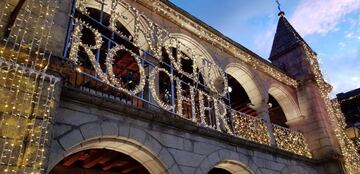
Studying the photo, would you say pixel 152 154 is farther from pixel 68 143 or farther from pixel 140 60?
pixel 140 60

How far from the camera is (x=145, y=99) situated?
23.4ft

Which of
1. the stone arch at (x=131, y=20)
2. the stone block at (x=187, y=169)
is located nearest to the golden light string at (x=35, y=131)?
the stone block at (x=187, y=169)

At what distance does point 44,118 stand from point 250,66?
25.6ft

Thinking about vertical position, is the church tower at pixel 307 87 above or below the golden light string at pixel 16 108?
above

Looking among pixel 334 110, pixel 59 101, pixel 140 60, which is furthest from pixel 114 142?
pixel 334 110

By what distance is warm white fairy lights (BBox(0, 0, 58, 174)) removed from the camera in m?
3.83

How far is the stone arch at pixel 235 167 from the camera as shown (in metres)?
7.59

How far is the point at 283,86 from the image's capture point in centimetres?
1189

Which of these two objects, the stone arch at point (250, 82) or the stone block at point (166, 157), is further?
the stone arch at point (250, 82)

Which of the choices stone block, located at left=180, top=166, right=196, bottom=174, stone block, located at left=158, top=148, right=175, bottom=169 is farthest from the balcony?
stone block, located at left=180, top=166, right=196, bottom=174

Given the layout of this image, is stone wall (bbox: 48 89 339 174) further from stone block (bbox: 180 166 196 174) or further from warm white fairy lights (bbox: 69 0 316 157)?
warm white fairy lights (bbox: 69 0 316 157)

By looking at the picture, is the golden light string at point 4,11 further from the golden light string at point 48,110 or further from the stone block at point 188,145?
the stone block at point 188,145

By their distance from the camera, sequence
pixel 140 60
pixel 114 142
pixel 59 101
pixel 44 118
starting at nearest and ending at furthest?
pixel 44 118, pixel 59 101, pixel 114 142, pixel 140 60

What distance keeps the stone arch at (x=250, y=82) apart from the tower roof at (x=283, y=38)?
400cm
